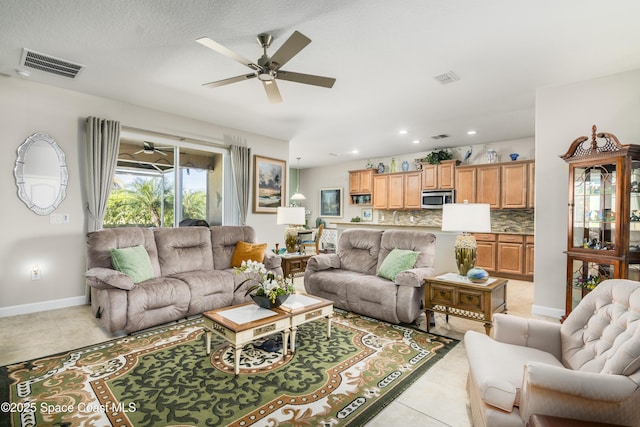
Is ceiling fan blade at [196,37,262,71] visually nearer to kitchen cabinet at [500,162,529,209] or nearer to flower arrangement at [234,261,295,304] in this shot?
flower arrangement at [234,261,295,304]

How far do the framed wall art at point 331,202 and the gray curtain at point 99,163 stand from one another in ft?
20.4

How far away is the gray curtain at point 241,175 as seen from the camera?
220 inches

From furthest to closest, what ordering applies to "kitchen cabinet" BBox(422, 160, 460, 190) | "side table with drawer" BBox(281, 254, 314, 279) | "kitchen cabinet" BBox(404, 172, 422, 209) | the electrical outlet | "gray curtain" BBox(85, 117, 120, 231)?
"kitchen cabinet" BBox(404, 172, 422, 209), "kitchen cabinet" BBox(422, 160, 460, 190), "side table with drawer" BBox(281, 254, 314, 279), "gray curtain" BBox(85, 117, 120, 231), the electrical outlet

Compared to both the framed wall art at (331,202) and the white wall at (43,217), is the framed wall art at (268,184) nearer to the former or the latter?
the white wall at (43,217)

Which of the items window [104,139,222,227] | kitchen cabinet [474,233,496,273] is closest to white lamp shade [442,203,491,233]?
kitchen cabinet [474,233,496,273]

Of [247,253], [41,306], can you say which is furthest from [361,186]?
[41,306]

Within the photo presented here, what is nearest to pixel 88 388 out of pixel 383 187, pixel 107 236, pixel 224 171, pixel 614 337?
pixel 107 236

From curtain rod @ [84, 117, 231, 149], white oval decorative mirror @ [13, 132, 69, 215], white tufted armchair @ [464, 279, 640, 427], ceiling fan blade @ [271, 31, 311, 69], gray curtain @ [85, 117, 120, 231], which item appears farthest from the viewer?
curtain rod @ [84, 117, 231, 149]

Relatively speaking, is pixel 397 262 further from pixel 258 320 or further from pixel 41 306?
pixel 41 306

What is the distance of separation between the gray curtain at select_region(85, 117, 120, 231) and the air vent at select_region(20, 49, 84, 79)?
2.50 ft

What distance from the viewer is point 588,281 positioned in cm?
324

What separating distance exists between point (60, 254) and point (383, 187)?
6551 millimetres

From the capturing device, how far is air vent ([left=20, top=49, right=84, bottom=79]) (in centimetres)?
302

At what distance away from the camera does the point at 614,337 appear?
4.89ft
